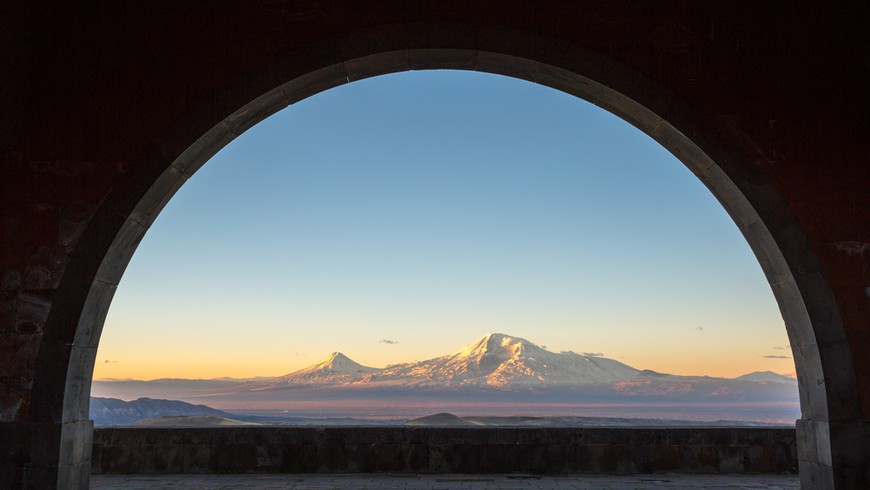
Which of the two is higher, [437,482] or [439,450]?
[439,450]

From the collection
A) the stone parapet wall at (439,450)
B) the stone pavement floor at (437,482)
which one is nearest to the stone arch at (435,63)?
the stone pavement floor at (437,482)

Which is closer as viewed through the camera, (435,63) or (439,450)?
(435,63)

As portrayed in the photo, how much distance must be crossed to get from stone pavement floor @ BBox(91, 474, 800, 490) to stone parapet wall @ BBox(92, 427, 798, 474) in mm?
222

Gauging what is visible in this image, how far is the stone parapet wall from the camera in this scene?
28.8 ft

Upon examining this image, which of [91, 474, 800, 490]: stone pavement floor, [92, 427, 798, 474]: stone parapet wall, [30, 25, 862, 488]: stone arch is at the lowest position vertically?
[91, 474, 800, 490]: stone pavement floor

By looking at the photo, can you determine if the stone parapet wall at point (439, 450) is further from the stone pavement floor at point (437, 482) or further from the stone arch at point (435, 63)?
the stone arch at point (435, 63)

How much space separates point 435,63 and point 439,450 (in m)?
5.28

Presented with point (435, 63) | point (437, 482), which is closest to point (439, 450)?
point (437, 482)

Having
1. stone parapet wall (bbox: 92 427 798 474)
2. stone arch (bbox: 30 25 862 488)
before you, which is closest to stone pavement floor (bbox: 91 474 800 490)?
stone parapet wall (bbox: 92 427 798 474)

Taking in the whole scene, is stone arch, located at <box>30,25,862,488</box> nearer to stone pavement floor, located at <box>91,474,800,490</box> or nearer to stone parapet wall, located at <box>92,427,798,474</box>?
stone pavement floor, located at <box>91,474,800,490</box>

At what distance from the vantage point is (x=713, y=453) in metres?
8.94

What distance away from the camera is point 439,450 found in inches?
349

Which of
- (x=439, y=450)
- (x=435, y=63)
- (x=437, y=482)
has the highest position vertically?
(x=435, y=63)

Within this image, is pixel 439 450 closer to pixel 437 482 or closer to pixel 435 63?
pixel 437 482
